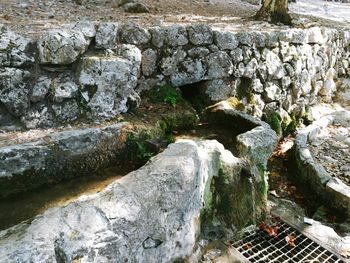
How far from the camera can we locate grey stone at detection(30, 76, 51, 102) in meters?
4.14

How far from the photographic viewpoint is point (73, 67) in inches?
172

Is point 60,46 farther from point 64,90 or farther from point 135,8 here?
point 135,8

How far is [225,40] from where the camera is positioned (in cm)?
581

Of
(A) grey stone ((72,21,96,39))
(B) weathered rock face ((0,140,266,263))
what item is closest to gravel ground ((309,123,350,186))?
(B) weathered rock face ((0,140,266,263))

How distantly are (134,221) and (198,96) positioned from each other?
3.27 m

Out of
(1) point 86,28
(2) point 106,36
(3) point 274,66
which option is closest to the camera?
(1) point 86,28

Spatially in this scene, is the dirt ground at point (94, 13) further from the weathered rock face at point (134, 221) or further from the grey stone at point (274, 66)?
the weathered rock face at point (134, 221)

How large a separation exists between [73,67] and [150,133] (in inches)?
47.2

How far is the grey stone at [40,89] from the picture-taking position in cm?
414

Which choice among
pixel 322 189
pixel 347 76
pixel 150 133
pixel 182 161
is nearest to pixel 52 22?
pixel 150 133

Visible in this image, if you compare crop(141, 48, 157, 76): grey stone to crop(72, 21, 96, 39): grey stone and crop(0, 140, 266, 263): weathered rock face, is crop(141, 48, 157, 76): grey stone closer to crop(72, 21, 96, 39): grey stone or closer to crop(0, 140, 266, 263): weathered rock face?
crop(72, 21, 96, 39): grey stone

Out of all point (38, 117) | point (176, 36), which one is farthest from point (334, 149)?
point (38, 117)

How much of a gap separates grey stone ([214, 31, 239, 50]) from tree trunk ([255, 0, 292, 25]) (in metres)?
3.37

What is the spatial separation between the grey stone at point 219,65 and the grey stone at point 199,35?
9.4 inches
